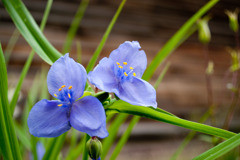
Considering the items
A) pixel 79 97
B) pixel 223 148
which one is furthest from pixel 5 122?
pixel 223 148

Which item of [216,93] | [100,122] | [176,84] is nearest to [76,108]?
[100,122]

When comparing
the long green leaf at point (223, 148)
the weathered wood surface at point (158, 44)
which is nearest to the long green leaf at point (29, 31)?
the long green leaf at point (223, 148)

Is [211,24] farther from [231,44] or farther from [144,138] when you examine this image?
[144,138]

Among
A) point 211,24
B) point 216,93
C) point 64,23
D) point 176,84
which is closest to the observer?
point 64,23

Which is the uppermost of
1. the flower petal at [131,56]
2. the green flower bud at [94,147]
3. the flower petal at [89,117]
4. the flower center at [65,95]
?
the flower petal at [131,56]

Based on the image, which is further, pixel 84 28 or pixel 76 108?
pixel 84 28

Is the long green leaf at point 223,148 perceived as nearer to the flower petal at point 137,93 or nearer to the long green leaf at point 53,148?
the flower petal at point 137,93
